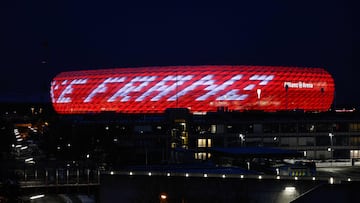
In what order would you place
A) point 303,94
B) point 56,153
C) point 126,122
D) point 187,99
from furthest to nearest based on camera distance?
point 303,94, point 187,99, point 126,122, point 56,153

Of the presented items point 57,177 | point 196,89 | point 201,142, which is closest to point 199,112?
point 196,89

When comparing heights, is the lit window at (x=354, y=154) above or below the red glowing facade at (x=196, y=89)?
below

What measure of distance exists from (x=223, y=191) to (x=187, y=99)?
220 feet

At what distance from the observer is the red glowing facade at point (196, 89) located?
95375 mm

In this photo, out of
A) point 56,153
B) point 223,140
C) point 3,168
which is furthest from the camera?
point 223,140

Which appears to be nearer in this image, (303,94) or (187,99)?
(187,99)

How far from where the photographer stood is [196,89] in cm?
Result: 9506

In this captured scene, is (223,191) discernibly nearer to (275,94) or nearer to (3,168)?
(3,168)

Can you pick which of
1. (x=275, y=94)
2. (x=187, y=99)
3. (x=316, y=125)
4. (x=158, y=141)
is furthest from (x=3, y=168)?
(x=275, y=94)

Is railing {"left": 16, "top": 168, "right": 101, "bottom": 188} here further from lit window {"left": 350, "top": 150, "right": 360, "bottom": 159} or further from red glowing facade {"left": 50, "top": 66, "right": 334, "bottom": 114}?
red glowing facade {"left": 50, "top": 66, "right": 334, "bottom": 114}

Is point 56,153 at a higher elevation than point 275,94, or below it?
below

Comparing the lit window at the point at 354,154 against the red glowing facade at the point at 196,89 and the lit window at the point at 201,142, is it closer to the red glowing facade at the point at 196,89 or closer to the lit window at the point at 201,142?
the lit window at the point at 201,142

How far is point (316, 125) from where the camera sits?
67.1m

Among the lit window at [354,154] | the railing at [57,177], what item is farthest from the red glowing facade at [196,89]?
the railing at [57,177]
